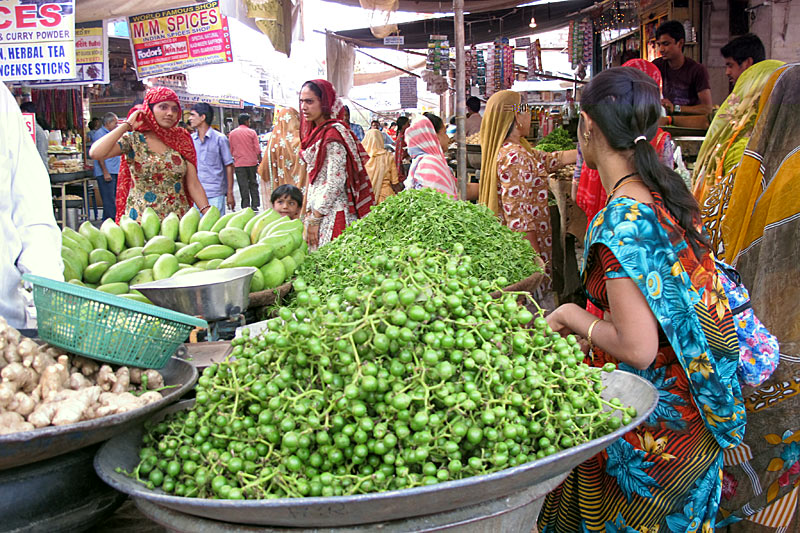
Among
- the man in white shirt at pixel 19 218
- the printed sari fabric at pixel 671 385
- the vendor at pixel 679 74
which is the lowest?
the printed sari fabric at pixel 671 385

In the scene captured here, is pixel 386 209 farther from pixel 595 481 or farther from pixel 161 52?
pixel 161 52

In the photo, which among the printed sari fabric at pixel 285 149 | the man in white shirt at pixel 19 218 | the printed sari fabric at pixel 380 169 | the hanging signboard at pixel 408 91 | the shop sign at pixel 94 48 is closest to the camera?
the man in white shirt at pixel 19 218

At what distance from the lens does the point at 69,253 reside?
2695mm

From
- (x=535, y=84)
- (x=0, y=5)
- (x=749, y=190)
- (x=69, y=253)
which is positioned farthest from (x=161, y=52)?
(x=535, y=84)

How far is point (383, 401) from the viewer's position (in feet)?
3.52

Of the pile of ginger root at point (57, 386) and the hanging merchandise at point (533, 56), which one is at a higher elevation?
the hanging merchandise at point (533, 56)

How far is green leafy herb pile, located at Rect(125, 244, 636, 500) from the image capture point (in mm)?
1026

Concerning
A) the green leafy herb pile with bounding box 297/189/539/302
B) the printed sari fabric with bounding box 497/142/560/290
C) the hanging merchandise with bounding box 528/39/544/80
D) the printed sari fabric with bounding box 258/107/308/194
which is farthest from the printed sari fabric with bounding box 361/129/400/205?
the green leafy herb pile with bounding box 297/189/539/302

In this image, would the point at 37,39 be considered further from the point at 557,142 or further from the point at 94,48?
the point at 557,142

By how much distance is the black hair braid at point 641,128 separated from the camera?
168 centimetres

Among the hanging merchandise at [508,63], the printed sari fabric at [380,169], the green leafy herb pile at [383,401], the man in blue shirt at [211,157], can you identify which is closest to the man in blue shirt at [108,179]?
the man in blue shirt at [211,157]

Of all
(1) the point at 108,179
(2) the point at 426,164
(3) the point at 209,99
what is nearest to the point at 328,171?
(2) the point at 426,164

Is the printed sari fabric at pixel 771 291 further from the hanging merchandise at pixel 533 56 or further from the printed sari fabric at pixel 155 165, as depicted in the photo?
the hanging merchandise at pixel 533 56

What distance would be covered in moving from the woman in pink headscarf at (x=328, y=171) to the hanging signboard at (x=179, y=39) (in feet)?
5.64
